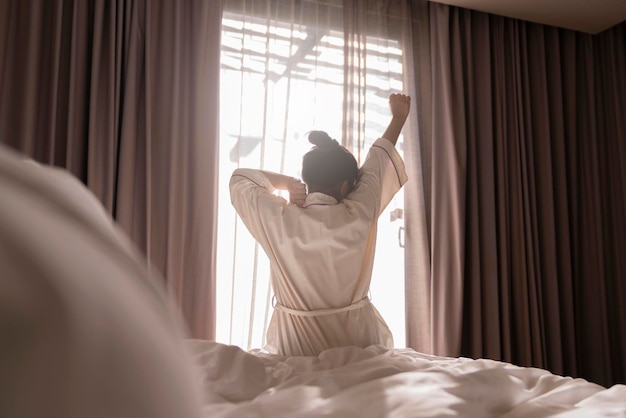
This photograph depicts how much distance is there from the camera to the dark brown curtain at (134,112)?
94.0 inches

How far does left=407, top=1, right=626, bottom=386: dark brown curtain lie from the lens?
3035 mm

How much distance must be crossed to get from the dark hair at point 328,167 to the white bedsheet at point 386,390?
2.61ft

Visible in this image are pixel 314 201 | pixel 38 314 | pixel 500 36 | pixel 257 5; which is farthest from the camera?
pixel 500 36

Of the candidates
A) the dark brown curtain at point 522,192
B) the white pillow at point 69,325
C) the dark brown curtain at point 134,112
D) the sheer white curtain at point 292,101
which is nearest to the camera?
the white pillow at point 69,325

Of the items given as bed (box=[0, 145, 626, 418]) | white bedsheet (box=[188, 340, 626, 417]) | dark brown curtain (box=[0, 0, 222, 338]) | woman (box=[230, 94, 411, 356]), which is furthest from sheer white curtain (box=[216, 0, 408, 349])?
bed (box=[0, 145, 626, 418])

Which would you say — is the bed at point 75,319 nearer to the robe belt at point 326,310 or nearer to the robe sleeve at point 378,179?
the robe belt at point 326,310

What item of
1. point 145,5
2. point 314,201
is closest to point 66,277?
point 314,201

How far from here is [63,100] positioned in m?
2.46

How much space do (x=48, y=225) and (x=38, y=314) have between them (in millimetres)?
38

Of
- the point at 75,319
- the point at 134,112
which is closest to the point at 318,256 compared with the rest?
the point at 134,112

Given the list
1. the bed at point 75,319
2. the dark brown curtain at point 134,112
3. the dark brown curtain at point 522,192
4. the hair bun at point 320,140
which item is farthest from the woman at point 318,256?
the bed at point 75,319

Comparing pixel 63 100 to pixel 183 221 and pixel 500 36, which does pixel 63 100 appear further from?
pixel 500 36

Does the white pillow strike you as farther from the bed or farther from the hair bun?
the hair bun

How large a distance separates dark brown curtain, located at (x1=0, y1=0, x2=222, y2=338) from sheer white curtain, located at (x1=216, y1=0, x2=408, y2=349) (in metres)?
0.12
